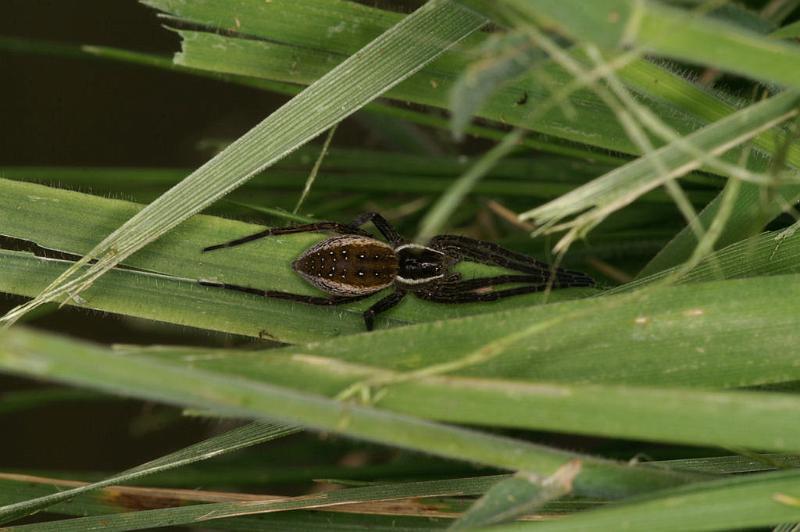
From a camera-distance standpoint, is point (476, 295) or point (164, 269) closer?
point (164, 269)

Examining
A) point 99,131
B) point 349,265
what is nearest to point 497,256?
point 349,265

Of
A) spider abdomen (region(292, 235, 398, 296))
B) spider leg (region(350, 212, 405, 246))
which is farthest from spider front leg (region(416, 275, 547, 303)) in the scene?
spider leg (region(350, 212, 405, 246))

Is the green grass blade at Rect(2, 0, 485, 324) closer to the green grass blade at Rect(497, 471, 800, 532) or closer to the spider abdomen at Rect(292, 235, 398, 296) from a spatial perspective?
the spider abdomen at Rect(292, 235, 398, 296)

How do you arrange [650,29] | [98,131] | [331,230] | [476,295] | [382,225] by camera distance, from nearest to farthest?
[650,29] → [476,295] → [331,230] → [382,225] → [98,131]

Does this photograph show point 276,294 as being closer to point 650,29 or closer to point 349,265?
point 349,265

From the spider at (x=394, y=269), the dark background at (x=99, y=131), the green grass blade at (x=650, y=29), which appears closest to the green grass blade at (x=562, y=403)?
the green grass blade at (x=650, y=29)

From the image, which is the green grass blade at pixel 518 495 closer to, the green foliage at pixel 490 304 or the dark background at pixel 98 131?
the green foliage at pixel 490 304
